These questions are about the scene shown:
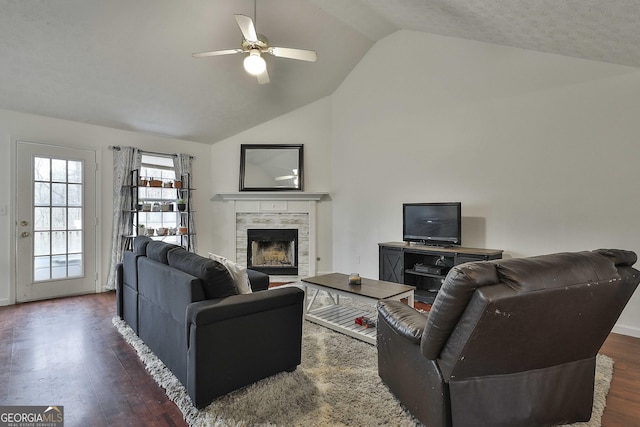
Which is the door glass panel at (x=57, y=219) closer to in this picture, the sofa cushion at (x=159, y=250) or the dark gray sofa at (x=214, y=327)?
the sofa cushion at (x=159, y=250)

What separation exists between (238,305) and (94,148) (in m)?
4.11

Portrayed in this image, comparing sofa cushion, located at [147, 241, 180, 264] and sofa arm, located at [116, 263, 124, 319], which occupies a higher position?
sofa cushion, located at [147, 241, 180, 264]

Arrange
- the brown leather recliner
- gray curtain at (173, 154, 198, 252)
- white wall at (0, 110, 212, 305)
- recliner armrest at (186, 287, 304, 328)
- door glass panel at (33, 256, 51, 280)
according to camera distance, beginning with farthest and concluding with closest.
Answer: gray curtain at (173, 154, 198, 252) < door glass panel at (33, 256, 51, 280) < white wall at (0, 110, 212, 305) < recliner armrest at (186, 287, 304, 328) < the brown leather recliner

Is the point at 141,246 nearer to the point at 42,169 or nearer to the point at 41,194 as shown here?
the point at 41,194

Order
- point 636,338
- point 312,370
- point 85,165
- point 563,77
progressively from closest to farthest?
point 312,370 < point 636,338 < point 563,77 < point 85,165

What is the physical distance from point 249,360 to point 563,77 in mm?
4104

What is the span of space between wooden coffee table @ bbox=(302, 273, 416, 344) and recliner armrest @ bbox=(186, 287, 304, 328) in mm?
825

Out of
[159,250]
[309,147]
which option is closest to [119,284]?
[159,250]

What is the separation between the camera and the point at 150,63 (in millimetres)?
3670

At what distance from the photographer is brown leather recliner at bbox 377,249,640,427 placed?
135 cm

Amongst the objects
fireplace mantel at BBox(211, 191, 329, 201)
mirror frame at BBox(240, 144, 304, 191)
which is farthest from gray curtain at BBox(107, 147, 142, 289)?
mirror frame at BBox(240, 144, 304, 191)

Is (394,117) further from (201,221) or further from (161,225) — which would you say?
(161,225)

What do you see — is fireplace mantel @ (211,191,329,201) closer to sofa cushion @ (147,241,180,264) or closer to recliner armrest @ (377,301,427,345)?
sofa cushion @ (147,241,180,264)

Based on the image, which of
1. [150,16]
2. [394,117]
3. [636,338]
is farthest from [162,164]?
[636,338]
